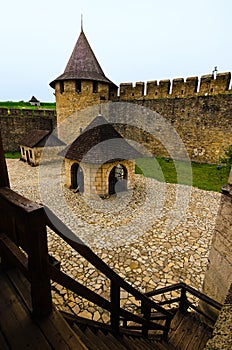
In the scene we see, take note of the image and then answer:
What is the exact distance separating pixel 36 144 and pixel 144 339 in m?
15.7

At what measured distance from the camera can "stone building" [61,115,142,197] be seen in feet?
30.6

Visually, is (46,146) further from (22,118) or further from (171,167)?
(171,167)

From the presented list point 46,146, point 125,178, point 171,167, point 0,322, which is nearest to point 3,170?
point 0,322

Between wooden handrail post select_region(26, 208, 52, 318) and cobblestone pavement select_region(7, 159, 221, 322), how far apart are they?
3011 millimetres

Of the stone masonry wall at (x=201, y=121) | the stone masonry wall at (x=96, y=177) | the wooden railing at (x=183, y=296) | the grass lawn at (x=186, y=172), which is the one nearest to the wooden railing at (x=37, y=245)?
the wooden railing at (x=183, y=296)

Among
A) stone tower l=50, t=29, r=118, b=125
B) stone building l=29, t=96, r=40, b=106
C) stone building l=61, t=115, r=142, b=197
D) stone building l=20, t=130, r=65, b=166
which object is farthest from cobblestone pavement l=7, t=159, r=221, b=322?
stone building l=29, t=96, r=40, b=106

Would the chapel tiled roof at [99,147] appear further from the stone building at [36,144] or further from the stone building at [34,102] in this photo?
the stone building at [34,102]

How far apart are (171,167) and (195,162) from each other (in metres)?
3.11

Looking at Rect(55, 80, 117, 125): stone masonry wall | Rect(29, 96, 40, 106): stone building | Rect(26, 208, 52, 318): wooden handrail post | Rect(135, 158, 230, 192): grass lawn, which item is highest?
Rect(29, 96, 40, 106): stone building

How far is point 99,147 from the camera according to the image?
9484 mm

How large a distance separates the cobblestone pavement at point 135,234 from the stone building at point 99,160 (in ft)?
2.29

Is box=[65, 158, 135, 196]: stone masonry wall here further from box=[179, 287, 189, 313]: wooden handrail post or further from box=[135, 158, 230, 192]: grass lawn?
box=[179, 287, 189, 313]: wooden handrail post

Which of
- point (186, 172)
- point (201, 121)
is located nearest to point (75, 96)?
point (201, 121)

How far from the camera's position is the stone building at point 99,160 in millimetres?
9336
